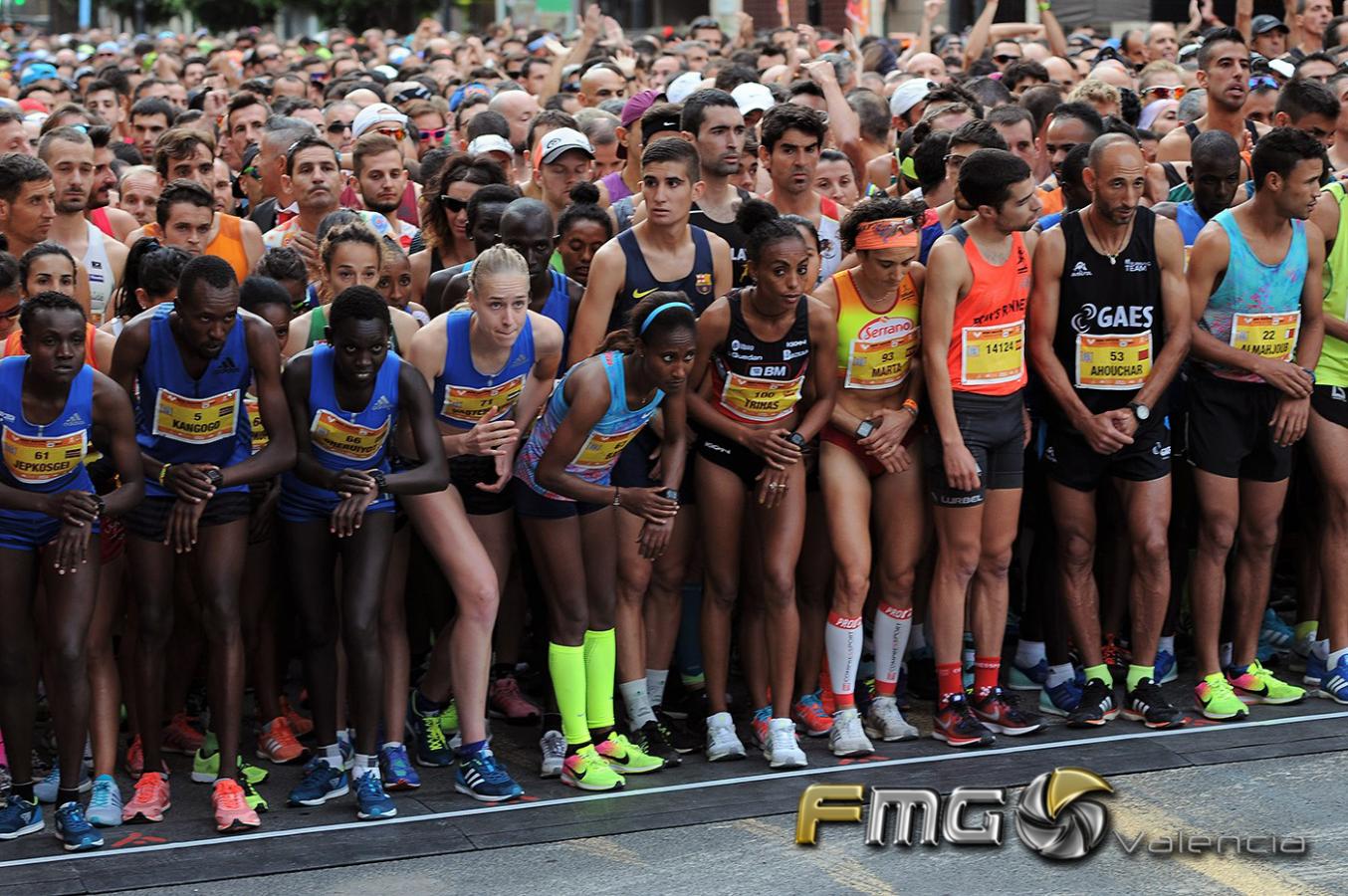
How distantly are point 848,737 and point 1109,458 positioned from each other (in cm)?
151

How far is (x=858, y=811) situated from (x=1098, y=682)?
4.92 feet

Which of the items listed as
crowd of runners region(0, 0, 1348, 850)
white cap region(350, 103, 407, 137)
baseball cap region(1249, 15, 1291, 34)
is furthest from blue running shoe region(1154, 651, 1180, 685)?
baseball cap region(1249, 15, 1291, 34)

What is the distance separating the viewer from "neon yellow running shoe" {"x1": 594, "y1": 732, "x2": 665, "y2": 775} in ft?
22.1

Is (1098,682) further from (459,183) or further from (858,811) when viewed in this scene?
(459,183)

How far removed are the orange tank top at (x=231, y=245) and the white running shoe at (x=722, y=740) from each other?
2.85 meters

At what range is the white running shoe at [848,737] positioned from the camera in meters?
6.82

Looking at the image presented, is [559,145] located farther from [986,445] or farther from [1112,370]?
[1112,370]

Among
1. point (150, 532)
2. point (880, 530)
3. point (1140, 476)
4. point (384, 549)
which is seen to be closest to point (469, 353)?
point (384, 549)

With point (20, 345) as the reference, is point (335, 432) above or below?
below

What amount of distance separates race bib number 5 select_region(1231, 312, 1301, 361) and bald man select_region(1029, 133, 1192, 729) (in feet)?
0.82

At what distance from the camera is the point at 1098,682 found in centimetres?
725

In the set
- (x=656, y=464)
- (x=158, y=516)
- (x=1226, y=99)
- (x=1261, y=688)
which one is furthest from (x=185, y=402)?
(x=1226, y=99)

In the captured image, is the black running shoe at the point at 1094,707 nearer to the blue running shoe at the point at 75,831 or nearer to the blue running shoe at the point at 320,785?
the blue running shoe at the point at 320,785

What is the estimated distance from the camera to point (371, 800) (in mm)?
6301
